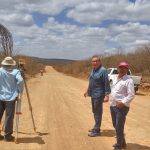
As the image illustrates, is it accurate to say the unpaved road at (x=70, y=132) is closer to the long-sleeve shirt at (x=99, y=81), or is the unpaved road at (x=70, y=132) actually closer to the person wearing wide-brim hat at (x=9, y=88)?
the person wearing wide-brim hat at (x=9, y=88)

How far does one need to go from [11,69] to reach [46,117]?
4591mm

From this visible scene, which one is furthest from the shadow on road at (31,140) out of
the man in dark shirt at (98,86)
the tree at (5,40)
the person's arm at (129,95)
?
the tree at (5,40)

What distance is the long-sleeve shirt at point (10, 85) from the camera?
1040 centimetres

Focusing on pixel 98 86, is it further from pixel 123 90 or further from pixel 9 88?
pixel 9 88

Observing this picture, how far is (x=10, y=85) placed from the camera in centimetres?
1047

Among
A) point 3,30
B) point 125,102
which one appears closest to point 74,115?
point 125,102

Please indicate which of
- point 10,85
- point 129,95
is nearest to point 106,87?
point 129,95

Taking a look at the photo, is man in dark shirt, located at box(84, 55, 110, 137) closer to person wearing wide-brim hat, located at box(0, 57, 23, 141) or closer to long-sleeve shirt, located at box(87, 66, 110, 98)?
long-sleeve shirt, located at box(87, 66, 110, 98)

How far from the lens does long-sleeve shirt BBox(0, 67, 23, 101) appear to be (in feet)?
34.1

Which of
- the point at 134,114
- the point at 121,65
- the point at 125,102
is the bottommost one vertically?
the point at 134,114

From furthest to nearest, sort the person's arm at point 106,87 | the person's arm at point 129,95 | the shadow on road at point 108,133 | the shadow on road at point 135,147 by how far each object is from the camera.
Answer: the shadow on road at point 108,133 < the person's arm at point 106,87 < the shadow on road at point 135,147 < the person's arm at point 129,95

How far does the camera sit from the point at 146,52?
54.0 meters

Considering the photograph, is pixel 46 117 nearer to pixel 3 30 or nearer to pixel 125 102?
pixel 125 102

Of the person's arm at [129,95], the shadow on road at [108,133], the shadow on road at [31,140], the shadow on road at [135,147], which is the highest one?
the person's arm at [129,95]
